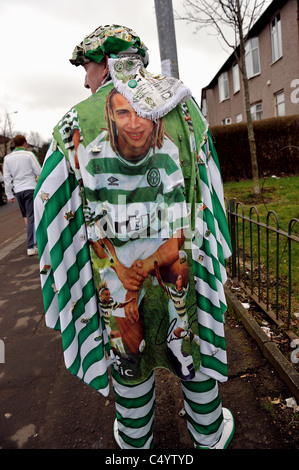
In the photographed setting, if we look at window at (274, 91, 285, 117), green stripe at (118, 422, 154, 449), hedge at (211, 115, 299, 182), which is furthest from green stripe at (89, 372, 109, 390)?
window at (274, 91, 285, 117)

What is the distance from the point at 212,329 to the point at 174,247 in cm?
44

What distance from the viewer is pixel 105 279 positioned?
1.33 m

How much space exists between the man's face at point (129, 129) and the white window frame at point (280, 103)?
1658 cm

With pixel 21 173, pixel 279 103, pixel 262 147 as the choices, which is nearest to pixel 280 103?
pixel 279 103

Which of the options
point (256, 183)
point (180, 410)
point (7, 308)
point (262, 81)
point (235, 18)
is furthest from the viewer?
point (262, 81)

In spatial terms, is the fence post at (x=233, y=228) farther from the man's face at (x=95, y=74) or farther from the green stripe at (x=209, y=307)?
the man's face at (x=95, y=74)

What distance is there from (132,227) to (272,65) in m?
17.6

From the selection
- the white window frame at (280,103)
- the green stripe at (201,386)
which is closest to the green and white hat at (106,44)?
the green stripe at (201,386)

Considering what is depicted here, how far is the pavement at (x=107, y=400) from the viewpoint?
1888 millimetres

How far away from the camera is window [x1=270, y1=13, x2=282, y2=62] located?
1460cm

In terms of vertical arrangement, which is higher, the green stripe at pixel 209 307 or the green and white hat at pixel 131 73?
the green and white hat at pixel 131 73
